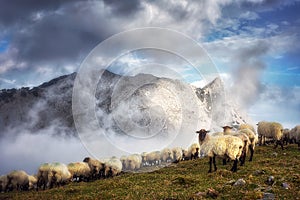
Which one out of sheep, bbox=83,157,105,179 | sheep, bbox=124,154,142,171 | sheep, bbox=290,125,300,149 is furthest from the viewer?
sheep, bbox=124,154,142,171

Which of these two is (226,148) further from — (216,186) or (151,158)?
(151,158)

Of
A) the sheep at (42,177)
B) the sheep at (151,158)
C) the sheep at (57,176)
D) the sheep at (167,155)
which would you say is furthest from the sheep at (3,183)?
the sheep at (151,158)

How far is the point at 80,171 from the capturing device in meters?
46.1

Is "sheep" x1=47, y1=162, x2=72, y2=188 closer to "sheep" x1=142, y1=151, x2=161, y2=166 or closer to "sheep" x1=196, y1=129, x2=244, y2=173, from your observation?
"sheep" x1=196, y1=129, x2=244, y2=173

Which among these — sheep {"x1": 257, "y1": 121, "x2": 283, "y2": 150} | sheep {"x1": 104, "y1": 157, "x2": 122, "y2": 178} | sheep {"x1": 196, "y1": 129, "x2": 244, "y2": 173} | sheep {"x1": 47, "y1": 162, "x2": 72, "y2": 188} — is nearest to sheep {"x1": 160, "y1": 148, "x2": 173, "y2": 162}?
sheep {"x1": 104, "y1": 157, "x2": 122, "y2": 178}

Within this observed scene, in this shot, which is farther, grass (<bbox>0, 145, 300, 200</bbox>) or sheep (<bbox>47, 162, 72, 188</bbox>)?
sheep (<bbox>47, 162, 72, 188</bbox>)

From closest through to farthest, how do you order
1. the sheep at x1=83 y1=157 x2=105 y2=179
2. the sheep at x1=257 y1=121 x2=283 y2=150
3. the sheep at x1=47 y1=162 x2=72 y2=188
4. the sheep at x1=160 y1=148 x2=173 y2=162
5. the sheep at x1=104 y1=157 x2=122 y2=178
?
the sheep at x1=47 y1=162 x2=72 y2=188 < the sheep at x1=257 y1=121 x2=283 y2=150 < the sheep at x1=83 y1=157 x2=105 y2=179 < the sheep at x1=104 y1=157 x2=122 y2=178 < the sheep at x1=160 y1=148 x2=173 y2=162

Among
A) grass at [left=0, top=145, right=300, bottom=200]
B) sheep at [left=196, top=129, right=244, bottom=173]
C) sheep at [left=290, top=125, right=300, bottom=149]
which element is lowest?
grass at [left=0, top=145, right=300, bottom=200]

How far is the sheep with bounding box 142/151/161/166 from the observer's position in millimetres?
72000

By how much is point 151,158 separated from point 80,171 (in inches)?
1110

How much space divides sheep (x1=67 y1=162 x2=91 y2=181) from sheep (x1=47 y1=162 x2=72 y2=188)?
8.35 ft

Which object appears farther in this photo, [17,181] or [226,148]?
[17,181]

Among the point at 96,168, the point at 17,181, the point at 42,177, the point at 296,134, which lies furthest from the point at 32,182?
the point at 296,134

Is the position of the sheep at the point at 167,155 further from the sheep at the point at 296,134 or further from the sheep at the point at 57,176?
the sheep at the point at 57,176
